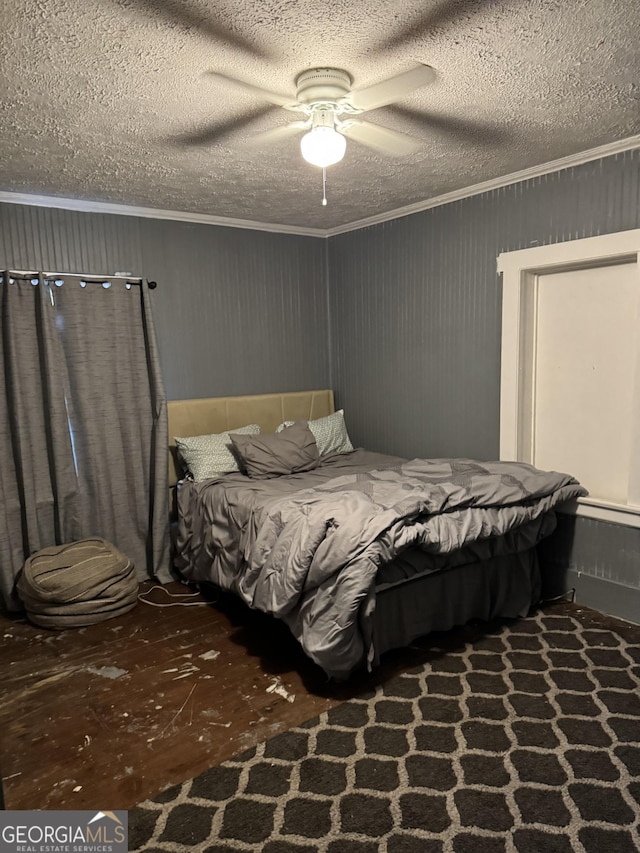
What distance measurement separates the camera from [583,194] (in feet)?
10.2

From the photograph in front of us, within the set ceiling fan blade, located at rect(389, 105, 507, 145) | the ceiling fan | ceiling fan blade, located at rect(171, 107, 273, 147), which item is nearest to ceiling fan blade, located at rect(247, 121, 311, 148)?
the ceiling fan

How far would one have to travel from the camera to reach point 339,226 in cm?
454

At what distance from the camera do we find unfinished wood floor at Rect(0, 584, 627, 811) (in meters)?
2.06

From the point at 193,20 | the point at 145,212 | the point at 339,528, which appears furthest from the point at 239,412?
the point at 193,20

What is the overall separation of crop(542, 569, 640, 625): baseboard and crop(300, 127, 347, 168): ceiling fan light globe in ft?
8.50

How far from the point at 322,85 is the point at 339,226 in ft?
8.16

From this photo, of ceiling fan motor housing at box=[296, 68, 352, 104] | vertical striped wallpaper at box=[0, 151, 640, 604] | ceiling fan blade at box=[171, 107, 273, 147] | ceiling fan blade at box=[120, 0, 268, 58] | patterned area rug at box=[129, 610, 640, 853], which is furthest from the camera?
vertical striped wallpaper at box=[0, 151, 640, 604]

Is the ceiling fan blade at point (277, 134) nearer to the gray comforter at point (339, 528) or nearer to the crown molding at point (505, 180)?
the crown molding at point (505, 180)

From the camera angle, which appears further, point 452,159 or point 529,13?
point 452,159

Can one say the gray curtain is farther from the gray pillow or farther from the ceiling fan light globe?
the ceiling fan light globe

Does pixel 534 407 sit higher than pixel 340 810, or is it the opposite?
pixel 534 407

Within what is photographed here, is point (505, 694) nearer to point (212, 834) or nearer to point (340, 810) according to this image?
point (340, 810)

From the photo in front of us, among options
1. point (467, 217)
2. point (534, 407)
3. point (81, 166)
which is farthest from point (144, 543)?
point (467, 217)

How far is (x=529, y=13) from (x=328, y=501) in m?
1.96
